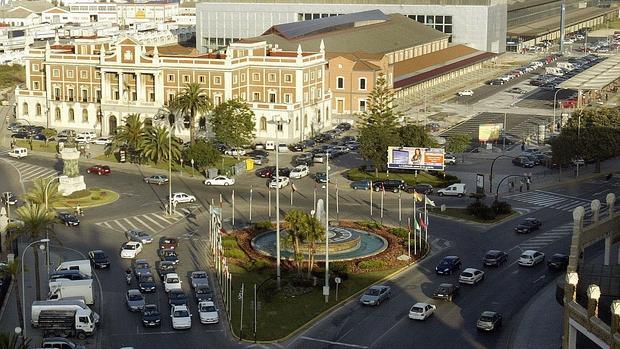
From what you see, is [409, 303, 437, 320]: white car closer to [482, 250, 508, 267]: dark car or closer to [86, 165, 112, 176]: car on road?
[482, 250, 508, 267]: dark car

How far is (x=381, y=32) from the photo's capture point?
179375 millimetres

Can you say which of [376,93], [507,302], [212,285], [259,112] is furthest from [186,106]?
[507,302]

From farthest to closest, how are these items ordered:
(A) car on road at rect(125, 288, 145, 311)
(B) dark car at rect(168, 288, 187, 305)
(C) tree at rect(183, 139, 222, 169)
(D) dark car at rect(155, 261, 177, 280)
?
1. (C) tree at rect(183, 139, 222, 169)
2. (D) dark car at rect(155, 261, 177, 280)
3. (B) dark car at rect(168, 288, 187, 305)
4. (A) car on road at rect(125, 288, 145, 311)

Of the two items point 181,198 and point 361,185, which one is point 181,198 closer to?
point 181,198

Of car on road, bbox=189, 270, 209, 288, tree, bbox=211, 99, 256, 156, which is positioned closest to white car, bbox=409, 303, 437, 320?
car on road, bbox=189, 270, 209, 288

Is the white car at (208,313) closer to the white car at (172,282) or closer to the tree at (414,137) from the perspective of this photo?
the white car at (172,282)

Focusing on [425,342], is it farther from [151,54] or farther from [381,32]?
[381,32]

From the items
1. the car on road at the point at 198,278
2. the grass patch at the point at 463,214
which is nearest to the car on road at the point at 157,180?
the grass patch at the point at 463,214

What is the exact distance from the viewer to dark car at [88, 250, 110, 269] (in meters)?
75.6

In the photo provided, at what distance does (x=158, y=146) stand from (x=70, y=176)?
13.3 m

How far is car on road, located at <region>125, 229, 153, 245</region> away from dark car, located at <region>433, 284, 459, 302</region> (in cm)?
2387

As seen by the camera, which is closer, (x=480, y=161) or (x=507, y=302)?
(x=507, y=302)

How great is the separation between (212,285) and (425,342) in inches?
663

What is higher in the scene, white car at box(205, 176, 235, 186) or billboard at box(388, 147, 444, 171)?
billboard at box(388, 147, 444, 171)
